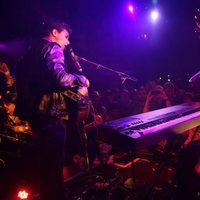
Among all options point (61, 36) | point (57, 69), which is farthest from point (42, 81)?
point (61, 36)

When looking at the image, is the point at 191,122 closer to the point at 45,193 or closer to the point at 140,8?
the point at 45,193

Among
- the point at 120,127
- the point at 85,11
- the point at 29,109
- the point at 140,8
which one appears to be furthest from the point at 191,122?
the point at 140,8

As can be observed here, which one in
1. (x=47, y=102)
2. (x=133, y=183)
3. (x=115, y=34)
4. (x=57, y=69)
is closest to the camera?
(x=57, y=69)

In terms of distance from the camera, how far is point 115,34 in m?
13.7

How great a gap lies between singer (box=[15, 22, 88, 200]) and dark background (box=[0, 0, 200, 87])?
71 centimetres

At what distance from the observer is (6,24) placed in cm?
742

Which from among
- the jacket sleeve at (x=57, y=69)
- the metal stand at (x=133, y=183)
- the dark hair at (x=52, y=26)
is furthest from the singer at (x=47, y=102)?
the metal stand at (x=133, y=183)

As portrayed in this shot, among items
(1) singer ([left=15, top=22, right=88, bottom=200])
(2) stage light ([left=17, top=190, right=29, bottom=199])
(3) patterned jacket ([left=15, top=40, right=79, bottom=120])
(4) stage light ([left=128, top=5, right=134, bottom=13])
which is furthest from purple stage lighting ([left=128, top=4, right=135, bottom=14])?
(2) stage light ([left=17, top=190, right=29, bottom=199])

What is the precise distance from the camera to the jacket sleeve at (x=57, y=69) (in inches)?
99.7

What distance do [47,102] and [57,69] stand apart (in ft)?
1.24

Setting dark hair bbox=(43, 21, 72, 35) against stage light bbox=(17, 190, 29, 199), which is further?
stage light bbox=(17, 190, 29, 199)

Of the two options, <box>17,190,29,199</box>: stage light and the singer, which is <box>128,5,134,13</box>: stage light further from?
<box>17,190,29,199</box>: stage light

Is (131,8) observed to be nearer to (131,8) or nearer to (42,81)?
(131,8)

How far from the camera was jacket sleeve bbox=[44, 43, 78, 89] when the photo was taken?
253 centimetres
